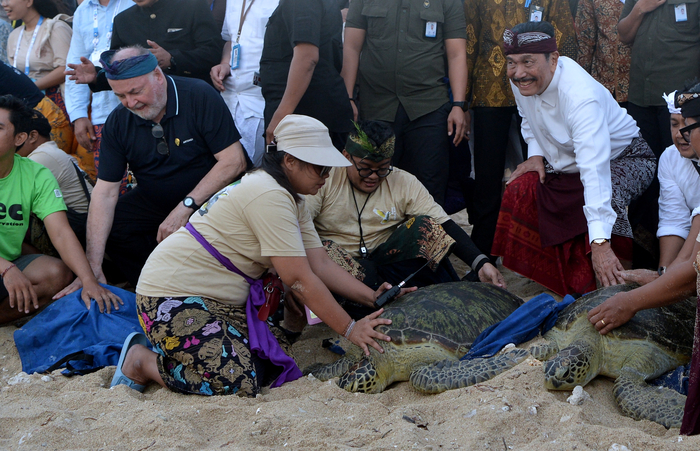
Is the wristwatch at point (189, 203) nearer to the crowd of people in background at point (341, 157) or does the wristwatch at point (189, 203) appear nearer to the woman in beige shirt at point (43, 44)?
the crowd of people in background at point (341, 157)

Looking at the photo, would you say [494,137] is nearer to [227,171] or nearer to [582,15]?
[582,15]

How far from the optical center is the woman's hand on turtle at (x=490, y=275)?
285cm

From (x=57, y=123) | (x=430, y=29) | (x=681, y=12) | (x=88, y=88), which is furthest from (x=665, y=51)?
(x=57, y=123)

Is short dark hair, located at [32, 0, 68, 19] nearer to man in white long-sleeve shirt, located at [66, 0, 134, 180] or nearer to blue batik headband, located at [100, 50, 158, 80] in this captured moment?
man in white long-sleeve shirt, located at [66, 0, 134, 180]

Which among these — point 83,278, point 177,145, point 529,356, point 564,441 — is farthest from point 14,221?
point 564,441

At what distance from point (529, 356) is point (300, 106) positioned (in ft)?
6.02

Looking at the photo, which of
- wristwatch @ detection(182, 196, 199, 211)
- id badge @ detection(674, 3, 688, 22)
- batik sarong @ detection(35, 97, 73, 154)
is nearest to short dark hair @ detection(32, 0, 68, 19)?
batik sarong @ detection(35, 97, 73, 154)

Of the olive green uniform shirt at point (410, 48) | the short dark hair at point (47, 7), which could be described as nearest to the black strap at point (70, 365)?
the olive green uniform shirt at point (410, 48)

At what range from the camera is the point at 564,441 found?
163 cm

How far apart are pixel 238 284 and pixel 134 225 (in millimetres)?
1280

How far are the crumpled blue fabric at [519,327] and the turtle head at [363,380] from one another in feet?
1.13

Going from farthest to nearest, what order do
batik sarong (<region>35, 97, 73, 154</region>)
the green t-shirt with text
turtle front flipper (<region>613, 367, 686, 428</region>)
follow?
batik sarong (<region>35, 97, 73, 154</region>) < the green t-shirt with text < turtle front flipper (<region>613, 367, 686, 428</region>)

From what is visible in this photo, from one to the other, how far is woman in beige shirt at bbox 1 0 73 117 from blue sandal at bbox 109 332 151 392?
2405 mm

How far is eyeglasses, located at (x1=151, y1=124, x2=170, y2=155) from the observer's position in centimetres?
314
